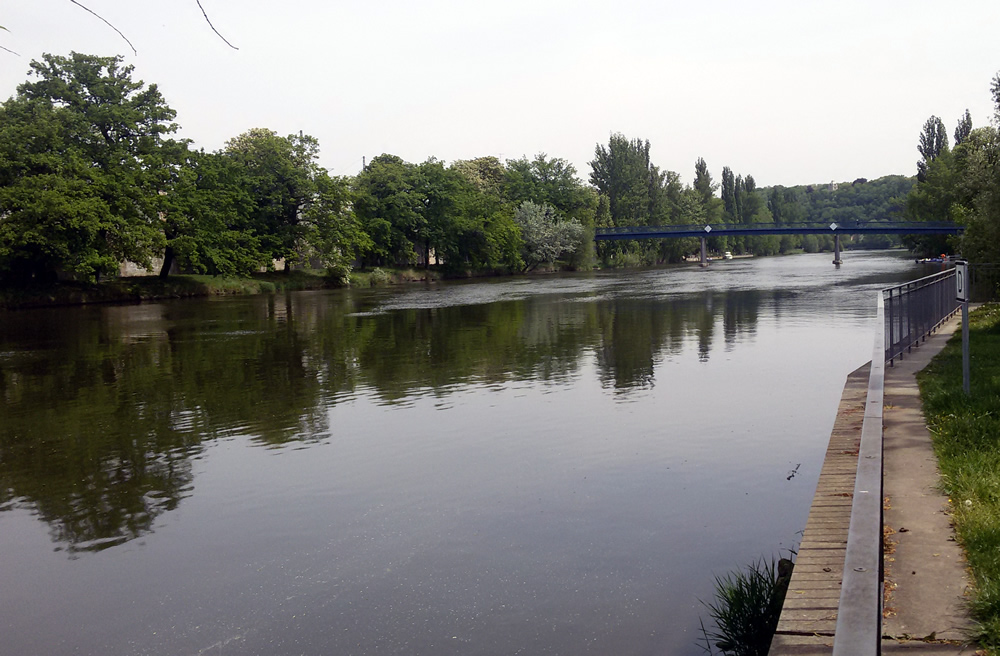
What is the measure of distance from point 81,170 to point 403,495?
51312 millimetres

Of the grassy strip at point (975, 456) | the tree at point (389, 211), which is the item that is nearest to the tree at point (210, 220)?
the tree at point (389, 211)

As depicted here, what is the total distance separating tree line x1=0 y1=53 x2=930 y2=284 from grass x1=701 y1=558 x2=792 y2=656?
171 ft

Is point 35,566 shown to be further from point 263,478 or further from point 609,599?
point 609,599

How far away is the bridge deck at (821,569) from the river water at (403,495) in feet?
2.15

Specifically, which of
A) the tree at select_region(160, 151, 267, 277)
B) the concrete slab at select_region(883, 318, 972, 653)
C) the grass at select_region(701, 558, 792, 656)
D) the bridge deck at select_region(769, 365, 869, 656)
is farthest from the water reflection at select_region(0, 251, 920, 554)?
the tree at select_region(160, 151, 267, 277)

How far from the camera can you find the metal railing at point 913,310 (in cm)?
1442

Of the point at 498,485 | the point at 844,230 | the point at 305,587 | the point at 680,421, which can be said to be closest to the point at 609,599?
the point at 305,587

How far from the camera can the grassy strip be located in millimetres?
5203

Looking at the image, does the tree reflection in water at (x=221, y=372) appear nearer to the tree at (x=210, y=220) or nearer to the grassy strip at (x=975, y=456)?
the grassy strip at (x=975, y=456)

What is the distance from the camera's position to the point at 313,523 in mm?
9195

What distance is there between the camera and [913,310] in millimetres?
16203

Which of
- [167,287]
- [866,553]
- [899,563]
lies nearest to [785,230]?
[167,287]

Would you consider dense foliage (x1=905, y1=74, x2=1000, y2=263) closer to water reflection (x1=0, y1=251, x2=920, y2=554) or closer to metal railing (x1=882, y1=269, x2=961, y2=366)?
metal railing (x1=882, y1=269, x2=961, y2=366)

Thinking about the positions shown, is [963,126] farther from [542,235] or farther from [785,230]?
[542,235]
